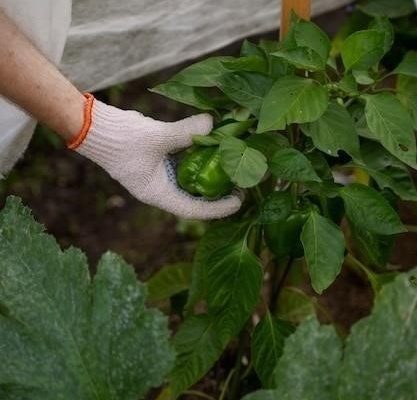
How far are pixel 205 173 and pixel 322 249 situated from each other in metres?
0.17

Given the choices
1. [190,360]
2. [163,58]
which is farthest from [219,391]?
[163,58]

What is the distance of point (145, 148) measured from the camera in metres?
1.14

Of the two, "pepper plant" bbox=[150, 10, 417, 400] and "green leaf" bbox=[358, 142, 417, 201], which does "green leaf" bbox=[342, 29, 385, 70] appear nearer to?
"pepper plant" bbox=[150, 10, 417, 400]

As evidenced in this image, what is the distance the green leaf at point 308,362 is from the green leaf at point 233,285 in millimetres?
314

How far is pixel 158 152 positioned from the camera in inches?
45.3

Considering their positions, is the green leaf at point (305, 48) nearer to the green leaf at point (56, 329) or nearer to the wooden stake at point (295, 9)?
the wooden stake at point (295, 9)

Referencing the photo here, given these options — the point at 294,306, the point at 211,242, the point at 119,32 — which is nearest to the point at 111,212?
the point at 119,32

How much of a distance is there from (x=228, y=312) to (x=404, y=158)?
285mm

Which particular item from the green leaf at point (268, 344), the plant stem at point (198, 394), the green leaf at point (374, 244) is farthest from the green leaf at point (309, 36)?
the plant stem at point (198, 394)

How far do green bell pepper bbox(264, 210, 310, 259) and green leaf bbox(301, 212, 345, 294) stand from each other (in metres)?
0.02

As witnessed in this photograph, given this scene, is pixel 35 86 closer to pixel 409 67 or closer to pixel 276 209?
pixel 276 209

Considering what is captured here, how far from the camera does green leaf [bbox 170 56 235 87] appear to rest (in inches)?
41.9

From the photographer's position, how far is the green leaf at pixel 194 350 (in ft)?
3.74

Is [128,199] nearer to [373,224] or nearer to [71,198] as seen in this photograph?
[71,198]
